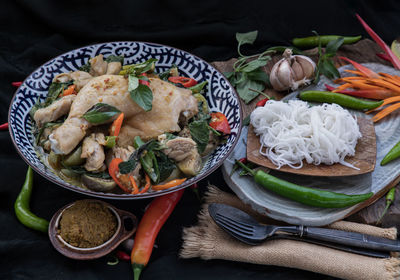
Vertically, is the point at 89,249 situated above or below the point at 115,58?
below

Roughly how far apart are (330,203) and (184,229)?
47.2 inches

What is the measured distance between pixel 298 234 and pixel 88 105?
1940 millimetres

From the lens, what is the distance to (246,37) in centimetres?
525

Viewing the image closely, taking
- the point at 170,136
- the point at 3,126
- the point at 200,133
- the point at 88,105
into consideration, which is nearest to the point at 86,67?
the point at 88,105

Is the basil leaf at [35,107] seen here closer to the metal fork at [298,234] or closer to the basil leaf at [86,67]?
the basil leaf at [86,67]

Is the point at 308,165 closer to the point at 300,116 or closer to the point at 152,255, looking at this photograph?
the point at 300,116

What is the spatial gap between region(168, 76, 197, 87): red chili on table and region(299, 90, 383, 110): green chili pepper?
114 cm

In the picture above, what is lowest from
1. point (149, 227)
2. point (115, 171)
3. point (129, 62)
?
point (149, 227)

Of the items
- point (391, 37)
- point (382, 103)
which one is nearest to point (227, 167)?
point (382, 103)

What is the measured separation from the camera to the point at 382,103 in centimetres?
442

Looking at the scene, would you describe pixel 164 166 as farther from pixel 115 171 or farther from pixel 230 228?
pixel 230 228

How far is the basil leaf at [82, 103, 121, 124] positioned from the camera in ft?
11.4

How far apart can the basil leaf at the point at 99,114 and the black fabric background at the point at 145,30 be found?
33.5 inches

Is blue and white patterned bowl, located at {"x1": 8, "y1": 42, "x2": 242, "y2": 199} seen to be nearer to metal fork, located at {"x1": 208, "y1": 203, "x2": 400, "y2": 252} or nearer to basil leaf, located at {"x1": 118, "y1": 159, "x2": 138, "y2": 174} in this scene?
basil leaf, located at {"x1": 118, "y1": 159, "x2": 138, "y2": 174}
